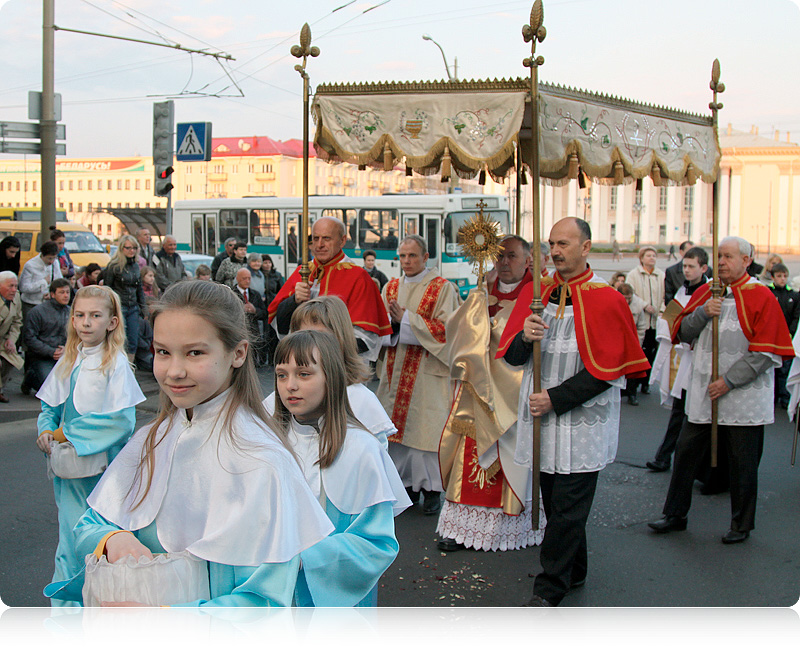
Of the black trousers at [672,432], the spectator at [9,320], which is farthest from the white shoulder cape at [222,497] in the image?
the spectator at [9,320]

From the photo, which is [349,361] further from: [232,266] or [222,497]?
[232,266]

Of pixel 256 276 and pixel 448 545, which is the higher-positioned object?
pixel 256 276

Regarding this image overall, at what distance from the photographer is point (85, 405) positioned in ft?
11.6

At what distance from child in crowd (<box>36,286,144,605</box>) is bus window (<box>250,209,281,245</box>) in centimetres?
1720

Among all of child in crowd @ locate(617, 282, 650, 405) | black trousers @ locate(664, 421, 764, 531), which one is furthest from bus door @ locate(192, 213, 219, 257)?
black trousers @ locate(664, 421, 764, 531)

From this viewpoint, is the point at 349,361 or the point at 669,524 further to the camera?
the point at 669,524

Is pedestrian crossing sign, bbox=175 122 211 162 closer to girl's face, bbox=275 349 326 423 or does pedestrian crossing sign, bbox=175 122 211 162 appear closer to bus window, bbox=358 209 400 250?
bus window, bbox=358 209 400 250

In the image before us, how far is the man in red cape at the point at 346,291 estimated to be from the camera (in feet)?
17.6

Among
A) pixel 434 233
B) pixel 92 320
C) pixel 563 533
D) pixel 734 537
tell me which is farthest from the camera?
pixel 434 233

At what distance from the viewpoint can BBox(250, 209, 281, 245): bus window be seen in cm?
2073

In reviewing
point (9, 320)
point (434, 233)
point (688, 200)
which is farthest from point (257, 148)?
point (9, 320)

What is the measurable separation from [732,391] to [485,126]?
7.31 ft

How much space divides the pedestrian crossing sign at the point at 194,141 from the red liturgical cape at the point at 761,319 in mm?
8664

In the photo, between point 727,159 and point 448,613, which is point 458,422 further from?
point 727,159
